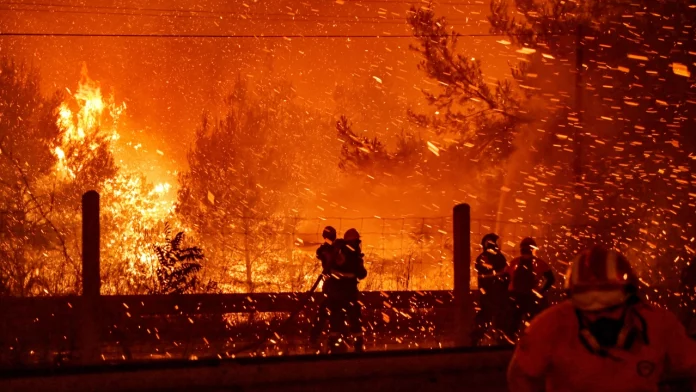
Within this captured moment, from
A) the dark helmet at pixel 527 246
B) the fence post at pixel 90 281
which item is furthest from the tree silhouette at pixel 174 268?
the dark helmet at pixel 527 246

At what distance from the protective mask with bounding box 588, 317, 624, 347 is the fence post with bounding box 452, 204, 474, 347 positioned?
18.0ft

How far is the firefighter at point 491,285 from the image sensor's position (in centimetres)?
1209

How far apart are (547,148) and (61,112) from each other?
21.6 metres

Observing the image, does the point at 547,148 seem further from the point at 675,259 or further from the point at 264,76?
the point at 264,76

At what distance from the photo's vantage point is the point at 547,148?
24828 mm

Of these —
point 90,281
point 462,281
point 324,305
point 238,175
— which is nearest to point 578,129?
point 324,305

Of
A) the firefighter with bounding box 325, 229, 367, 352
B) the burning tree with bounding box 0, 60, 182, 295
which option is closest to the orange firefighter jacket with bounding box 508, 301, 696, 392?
the firefighter with bounding box 325, 229, 367, 352

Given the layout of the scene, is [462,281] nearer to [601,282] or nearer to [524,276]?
[524,276]

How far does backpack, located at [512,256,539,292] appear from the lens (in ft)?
39.4

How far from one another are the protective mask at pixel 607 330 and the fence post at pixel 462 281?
216 inches

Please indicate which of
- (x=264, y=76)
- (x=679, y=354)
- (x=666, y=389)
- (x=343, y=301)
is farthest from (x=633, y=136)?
(x=264, y=76)

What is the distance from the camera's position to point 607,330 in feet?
10.5

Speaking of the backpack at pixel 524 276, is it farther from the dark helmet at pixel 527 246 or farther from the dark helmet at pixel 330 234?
the dark helmet at pixel 330 234

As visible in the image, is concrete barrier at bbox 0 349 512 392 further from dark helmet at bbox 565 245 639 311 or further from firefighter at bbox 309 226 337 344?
firefighter at bbox 309 226 337 344
